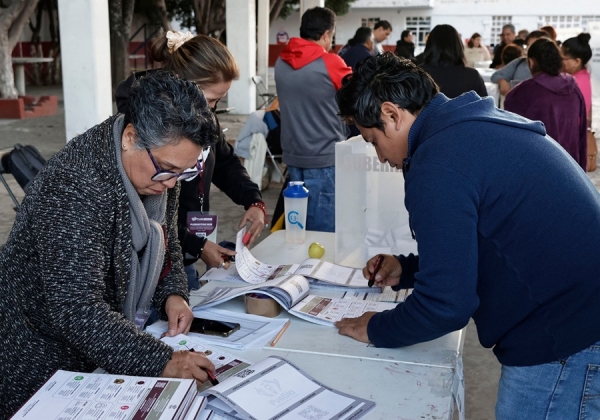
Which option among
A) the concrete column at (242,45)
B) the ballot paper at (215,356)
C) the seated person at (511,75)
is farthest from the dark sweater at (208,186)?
the concrete column at (242,45)

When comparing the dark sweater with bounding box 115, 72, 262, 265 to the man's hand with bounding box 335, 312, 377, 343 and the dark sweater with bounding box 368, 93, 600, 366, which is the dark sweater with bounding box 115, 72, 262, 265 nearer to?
the man's hand with bounding box 335, 312, 377, 343

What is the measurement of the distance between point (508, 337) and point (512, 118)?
0.50 m

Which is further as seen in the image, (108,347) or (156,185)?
(156,185)

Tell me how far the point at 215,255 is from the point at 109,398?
1.10m

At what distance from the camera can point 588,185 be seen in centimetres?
154

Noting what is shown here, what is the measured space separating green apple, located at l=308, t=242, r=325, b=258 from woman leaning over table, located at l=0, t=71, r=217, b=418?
1.02 metres

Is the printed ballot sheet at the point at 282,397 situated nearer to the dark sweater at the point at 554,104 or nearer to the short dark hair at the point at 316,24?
the short dark hair at the point at 316,24

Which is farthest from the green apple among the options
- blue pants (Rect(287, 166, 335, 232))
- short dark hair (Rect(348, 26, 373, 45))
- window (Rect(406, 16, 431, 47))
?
window (Rect(406, 16, 431, 47))

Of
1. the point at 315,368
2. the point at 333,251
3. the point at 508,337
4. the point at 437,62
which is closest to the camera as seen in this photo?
the point at 508,337

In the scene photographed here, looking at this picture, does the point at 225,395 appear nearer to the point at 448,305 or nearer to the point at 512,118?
the point at 448,305

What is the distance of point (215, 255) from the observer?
245 centimetres

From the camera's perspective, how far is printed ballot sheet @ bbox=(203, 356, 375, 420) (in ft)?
4.69

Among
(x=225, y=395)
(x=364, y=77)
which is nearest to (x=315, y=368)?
(x=225, y=395)

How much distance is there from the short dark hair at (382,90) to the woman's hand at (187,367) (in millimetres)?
666
